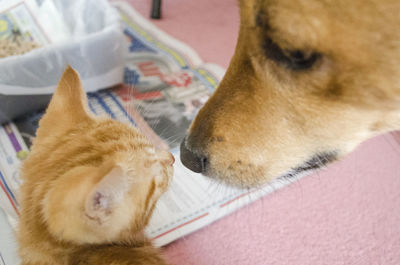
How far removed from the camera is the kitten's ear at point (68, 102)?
783 mm

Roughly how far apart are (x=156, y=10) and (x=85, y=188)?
1.74m

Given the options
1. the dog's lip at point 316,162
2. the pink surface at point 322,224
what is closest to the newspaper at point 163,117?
the pink surface at point 322,224

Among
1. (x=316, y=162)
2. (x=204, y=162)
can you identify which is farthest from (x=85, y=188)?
(x=316, y=162)

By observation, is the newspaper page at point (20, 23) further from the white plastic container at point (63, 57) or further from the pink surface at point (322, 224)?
the pink surface at point (322, 224)

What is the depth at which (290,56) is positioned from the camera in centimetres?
63

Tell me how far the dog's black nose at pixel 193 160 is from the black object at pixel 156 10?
4.80 ft

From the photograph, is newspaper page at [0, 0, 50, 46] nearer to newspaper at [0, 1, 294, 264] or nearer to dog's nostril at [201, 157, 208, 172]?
newspaper at [0, 1, 294, 264]

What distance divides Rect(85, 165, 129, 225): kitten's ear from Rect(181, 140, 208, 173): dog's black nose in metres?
0.19

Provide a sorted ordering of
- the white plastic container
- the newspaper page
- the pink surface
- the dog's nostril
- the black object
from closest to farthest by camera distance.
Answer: the dog's nostril, the pink surface, the white plastic container, the newspaper page, the black object

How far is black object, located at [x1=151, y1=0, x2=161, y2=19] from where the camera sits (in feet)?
6.72

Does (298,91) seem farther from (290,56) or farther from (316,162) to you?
(316,162)

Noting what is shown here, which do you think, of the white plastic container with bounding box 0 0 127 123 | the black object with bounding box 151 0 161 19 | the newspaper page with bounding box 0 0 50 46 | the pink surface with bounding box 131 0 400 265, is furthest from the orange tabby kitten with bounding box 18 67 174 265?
the black object with bounding box 151 0 161 19

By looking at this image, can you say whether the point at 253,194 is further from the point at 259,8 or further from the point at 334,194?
the point at 259,8

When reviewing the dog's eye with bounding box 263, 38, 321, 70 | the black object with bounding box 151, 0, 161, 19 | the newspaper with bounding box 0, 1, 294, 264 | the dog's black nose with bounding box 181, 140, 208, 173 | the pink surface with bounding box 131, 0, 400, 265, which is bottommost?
the pink surface with bounding box 131, 0, 400, 265
